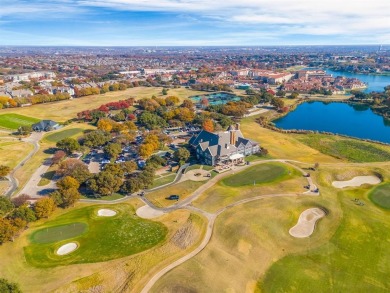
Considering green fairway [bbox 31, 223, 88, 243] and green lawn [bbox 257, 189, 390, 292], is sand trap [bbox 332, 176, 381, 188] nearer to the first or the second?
green lawn [bbox 257, 189, 390, 292]

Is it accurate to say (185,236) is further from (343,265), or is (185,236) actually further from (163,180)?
(343,265)

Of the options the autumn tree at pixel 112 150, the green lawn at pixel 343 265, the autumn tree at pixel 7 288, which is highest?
the autumn tree at pixel 112 150

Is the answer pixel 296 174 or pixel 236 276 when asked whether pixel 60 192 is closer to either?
pixel 236 276

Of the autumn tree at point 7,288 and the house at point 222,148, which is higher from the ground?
the house at point 222,148

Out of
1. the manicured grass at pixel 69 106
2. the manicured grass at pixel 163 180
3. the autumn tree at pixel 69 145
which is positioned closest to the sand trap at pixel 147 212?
the manicured grass at pixel 163 180

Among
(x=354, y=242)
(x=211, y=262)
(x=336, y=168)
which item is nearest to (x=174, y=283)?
(x=211, y=262)

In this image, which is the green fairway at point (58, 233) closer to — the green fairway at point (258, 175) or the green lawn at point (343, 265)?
the green lawn at point (343, 265)
